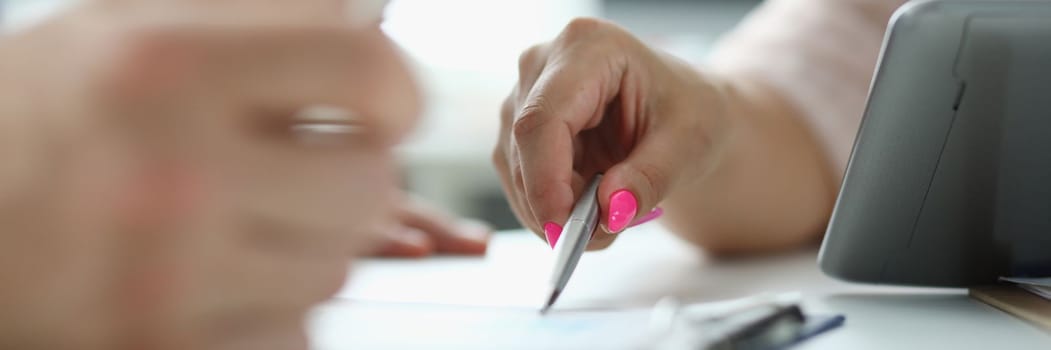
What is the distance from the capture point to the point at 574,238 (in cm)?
33

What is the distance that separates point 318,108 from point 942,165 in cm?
25

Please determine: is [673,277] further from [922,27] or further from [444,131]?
[444,131]

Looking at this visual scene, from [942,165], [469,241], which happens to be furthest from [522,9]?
[942,165]

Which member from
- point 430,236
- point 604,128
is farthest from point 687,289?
point 430,236

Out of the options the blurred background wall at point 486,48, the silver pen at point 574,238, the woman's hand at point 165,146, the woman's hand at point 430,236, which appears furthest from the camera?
the blurred background wall at point 486,48

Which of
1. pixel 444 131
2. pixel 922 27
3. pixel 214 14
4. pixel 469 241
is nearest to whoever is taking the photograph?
pixel 214 14

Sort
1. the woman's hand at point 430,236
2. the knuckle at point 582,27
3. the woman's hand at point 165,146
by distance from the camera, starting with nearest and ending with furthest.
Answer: the woman's hand at point 165,146, the knuckle at point 582,27, the woman's hand at point 430,236

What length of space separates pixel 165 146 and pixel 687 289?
1.14 feet

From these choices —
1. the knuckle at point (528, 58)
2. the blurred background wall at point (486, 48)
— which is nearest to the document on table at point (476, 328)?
the knuckle at point (528, 58)

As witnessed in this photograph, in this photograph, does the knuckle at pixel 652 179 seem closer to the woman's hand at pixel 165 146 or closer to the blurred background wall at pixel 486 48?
the woman's hand at pixel 165 146

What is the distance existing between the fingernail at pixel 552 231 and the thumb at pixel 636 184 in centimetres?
2

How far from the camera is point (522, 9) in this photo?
1.77 meters

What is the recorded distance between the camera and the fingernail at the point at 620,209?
0.36 metres

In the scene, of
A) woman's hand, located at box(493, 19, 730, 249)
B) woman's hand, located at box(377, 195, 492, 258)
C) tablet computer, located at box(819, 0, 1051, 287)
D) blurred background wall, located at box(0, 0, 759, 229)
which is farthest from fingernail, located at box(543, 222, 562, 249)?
blurred background wall, located at box(0, 0, 759, 229)
